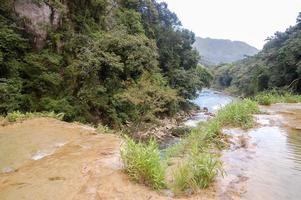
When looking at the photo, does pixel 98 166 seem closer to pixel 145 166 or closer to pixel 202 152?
pixel 145 166

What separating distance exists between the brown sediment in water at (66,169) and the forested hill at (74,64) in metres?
6.34

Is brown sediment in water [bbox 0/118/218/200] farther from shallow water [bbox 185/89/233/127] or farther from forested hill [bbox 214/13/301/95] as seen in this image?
forested hill [bbox 214/13/301/95]

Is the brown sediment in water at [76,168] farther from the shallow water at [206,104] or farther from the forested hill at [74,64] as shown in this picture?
the shallow water at [206,104]

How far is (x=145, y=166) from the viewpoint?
4.66 m

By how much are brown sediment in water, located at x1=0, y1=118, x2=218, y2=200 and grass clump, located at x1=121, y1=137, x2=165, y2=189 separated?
0.14m

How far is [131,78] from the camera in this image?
19078mm

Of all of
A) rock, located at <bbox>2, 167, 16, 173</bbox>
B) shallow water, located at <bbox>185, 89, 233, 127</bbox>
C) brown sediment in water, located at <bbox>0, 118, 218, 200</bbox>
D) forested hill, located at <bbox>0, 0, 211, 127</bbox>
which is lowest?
shallow water, located at <bbox>185, 89, 233, 127</bbox>

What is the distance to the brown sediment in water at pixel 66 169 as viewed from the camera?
14.4 feet

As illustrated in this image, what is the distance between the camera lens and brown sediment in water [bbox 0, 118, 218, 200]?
4375 millimetres

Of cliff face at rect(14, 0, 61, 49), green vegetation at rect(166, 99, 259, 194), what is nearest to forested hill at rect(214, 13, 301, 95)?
green vegetation at rect(166, 99, 259, 194)

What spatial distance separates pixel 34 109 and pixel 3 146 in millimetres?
8337

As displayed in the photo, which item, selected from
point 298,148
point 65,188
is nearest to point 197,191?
point 65,188

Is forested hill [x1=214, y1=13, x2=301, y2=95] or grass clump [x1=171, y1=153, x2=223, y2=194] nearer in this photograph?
grass clump [x1=171, y1=153, x2=223, y2=194]

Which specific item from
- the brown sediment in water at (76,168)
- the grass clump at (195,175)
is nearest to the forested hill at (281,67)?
the brown sediment in water at (76,168)
